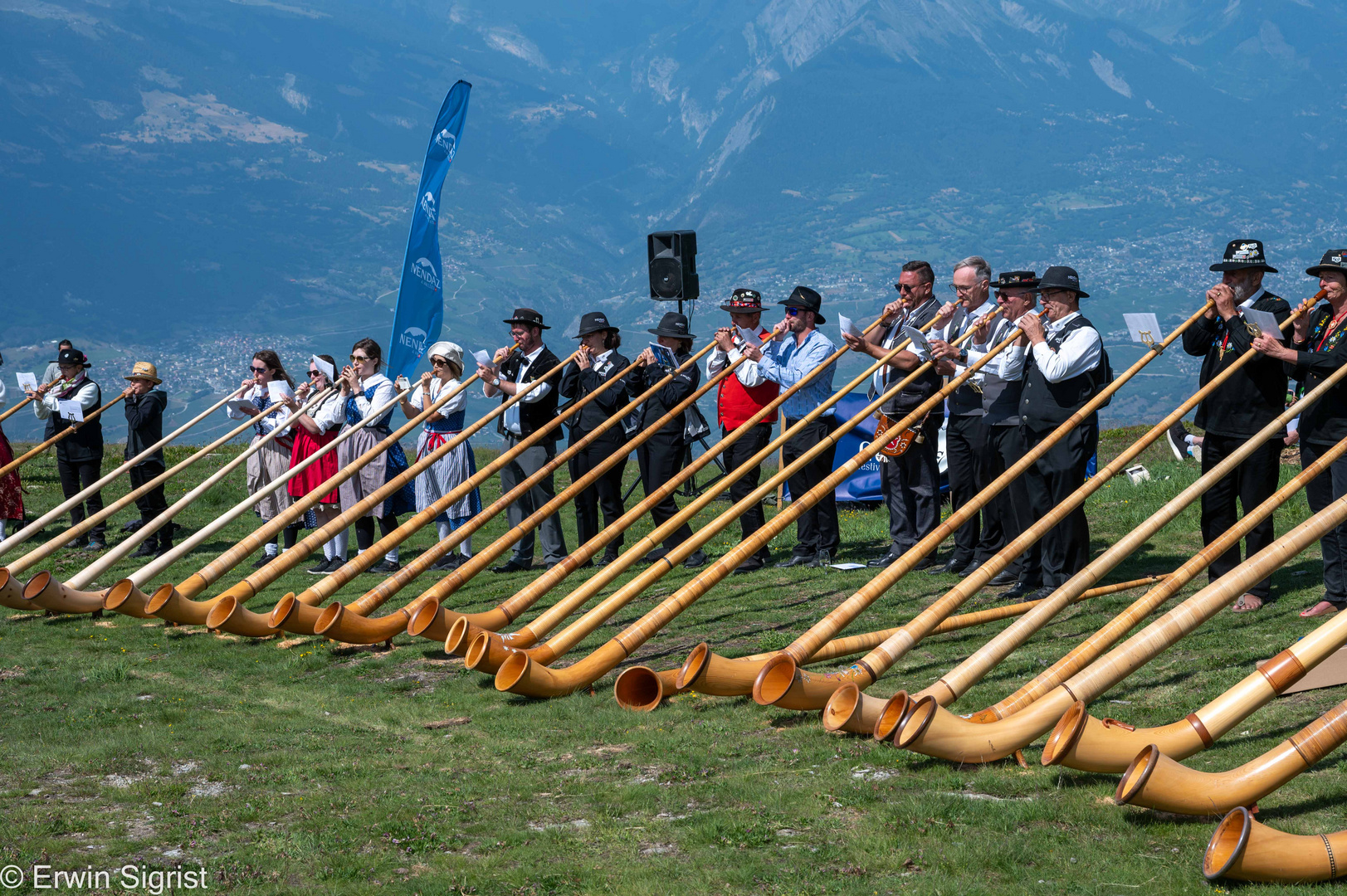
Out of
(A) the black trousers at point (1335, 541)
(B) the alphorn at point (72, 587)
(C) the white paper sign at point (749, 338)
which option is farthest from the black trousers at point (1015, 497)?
(B) the alphorn at point (72, 587)

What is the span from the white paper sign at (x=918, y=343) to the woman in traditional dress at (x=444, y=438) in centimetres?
398

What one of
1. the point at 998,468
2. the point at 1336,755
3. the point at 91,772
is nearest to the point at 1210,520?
the point at 998,468

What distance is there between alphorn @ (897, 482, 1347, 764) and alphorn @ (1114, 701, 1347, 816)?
2.25 feet

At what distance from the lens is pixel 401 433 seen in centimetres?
1041

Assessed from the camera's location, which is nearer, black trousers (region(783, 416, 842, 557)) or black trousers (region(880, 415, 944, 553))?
black trousers (region(880, 415, 944, 553))

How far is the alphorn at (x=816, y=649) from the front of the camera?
596cm

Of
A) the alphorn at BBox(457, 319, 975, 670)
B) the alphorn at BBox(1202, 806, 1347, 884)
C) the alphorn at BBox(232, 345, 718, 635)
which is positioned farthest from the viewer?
the alphorn at BBox(232, 345, 718, 635)

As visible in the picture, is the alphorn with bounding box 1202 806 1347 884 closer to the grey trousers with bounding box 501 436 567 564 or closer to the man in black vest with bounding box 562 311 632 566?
the man in black vest with bounding box 562 311 632 566

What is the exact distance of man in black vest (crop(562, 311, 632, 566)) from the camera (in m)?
11.2

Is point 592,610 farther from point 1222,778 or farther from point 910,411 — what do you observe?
point 1222,778

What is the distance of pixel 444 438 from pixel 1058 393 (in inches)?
211

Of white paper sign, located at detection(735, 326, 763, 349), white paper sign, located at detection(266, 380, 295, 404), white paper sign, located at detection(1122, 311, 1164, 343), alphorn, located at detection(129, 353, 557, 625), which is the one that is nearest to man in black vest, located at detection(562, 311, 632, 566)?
white paper sign, located at detection(735, 326, 763, 349)

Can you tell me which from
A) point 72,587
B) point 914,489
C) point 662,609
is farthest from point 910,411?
point 72,587

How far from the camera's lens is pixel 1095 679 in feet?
17.3
